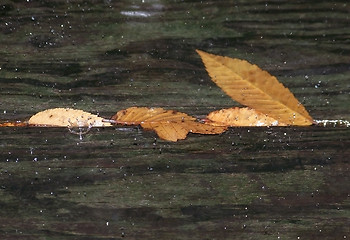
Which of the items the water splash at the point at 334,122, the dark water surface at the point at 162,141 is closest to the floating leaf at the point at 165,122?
the dark water surface at the point at 162,141

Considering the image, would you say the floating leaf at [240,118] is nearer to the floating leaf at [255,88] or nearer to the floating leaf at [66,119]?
the floating leaf at [255,88]

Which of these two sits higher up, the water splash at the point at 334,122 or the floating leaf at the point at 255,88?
the floating leaf at the point at 255,88

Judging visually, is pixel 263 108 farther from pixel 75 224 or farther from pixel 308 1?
pixel 75 224

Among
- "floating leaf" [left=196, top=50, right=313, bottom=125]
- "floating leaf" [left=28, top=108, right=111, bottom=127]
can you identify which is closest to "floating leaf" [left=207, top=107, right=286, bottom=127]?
"floating leaf" [left=196, top=50, right=313, bottom=125]

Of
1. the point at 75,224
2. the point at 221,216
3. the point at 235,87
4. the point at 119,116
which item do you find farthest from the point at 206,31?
the point at 75,224

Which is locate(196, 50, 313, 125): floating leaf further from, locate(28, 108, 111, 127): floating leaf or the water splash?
locate(28, 108, 111, 127): floating leaf

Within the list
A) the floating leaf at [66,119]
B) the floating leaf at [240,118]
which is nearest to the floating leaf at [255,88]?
the floating leaf at [240,118]
